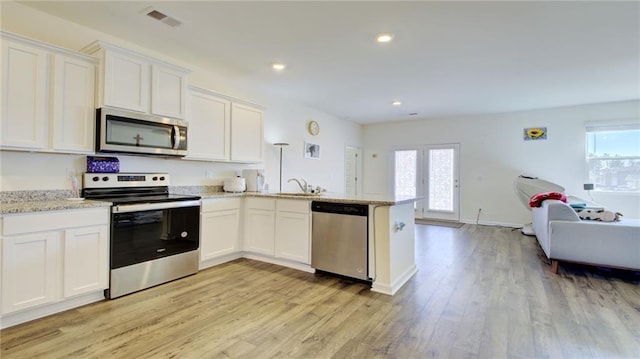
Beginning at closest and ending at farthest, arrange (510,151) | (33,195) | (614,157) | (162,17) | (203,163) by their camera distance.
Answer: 1. (33,195)
2. (162,17)
3. (203,163)
4. (614,157)
5. (510,151)

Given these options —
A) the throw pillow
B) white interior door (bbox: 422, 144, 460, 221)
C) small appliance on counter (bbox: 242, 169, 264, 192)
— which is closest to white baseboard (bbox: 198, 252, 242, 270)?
small appliance on counter (bbox: 242, 169, 264, 192)

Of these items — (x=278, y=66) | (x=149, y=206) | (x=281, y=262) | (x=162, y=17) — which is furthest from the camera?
(x=278, y=66)

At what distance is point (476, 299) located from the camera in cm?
269

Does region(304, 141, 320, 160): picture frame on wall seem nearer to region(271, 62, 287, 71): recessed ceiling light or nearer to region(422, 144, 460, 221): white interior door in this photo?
region(271, 62, 287, 71): recessed ceiling light

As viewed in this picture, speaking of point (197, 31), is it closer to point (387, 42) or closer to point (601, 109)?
point (387, 42)

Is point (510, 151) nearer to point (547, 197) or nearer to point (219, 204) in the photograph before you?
point (547, 197)

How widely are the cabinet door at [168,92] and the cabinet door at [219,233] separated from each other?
1198 mm

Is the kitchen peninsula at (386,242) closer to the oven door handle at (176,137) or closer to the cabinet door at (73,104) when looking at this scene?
the oven door handle at (176,137)

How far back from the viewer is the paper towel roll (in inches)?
157

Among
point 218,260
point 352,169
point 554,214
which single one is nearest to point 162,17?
point 218,260

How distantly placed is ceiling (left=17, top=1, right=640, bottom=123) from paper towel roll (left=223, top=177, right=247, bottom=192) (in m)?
1.47

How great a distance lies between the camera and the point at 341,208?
10.2 feet

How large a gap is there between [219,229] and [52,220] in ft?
5.20

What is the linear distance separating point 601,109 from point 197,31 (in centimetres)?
716
